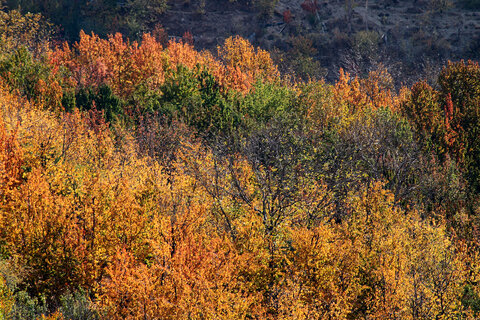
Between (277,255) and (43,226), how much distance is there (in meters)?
14.5

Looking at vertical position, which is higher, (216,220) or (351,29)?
(351,29)

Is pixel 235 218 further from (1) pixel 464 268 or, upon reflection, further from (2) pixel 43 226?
(1) pixel 464 268

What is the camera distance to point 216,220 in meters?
36.1

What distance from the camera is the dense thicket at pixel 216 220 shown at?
2803cm

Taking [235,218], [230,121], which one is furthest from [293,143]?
[230,121]

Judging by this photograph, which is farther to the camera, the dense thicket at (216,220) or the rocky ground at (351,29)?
the rocky ground at (351,29)

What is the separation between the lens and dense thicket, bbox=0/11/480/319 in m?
28.0

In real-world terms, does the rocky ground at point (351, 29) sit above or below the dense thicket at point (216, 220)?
above

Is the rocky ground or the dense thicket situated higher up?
the rocky ground

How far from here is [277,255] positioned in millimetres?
31359

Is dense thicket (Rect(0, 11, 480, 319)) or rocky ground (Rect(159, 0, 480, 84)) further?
rocky ground (Rect(159, 0, 480, 84))

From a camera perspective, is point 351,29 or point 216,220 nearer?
point 216,220

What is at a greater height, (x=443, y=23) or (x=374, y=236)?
(x=443, y=23)

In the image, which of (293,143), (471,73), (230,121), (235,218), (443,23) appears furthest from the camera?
(443,23)
